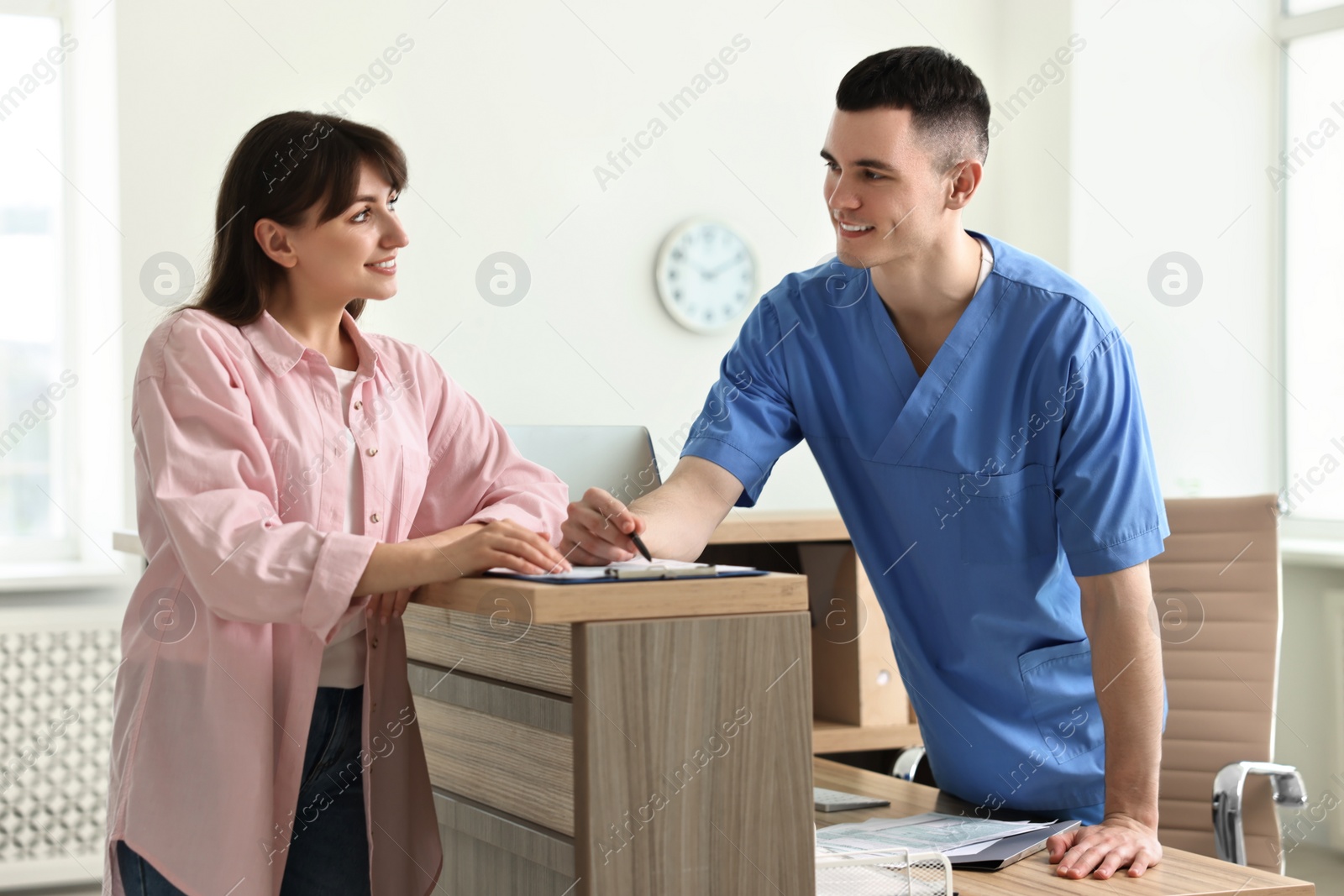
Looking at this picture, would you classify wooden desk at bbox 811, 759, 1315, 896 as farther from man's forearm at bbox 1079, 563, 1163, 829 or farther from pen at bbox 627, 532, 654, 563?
pen at bbox 627, 532, 654, 563

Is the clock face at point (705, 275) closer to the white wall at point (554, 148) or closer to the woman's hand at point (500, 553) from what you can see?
the white wall at point (554, 148)

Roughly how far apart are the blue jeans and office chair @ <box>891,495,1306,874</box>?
0.94m

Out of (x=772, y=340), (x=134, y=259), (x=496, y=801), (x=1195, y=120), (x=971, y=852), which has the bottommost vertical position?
(x=971, y=852)

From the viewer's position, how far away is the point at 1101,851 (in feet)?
3.99

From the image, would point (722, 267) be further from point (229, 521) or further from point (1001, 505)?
point (229, 521)

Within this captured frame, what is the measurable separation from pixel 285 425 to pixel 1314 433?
340 centimetres

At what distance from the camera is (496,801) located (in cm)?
100

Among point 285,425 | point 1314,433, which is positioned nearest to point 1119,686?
point 285,425

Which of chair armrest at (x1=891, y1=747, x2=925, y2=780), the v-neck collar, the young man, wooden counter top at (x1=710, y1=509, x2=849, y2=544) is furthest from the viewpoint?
wooden counter top at (x1=710, y1=509, x2=849, y2=544)

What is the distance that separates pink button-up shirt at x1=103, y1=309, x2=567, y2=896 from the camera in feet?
3.61

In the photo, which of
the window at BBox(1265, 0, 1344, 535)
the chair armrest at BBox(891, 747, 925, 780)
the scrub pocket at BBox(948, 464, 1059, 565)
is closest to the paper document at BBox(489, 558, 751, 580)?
the scrub pocket at BBox(948, 464, 1059, 565)

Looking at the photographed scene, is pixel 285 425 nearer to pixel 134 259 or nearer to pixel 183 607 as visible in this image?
pixel 183 607

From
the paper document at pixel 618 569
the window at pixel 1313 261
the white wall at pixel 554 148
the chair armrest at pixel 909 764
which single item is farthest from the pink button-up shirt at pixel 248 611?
the window at pixel 1313 261

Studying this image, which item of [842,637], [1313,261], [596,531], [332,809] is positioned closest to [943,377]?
[596,531]
